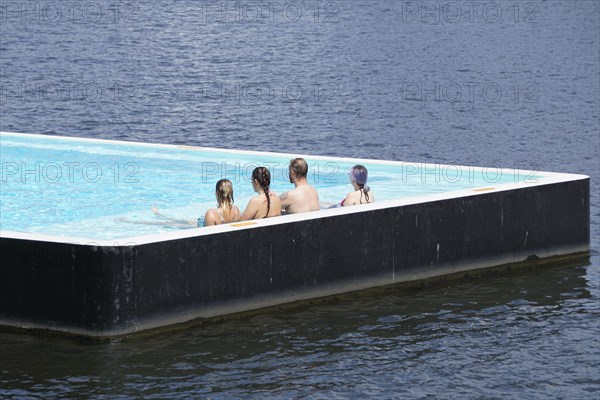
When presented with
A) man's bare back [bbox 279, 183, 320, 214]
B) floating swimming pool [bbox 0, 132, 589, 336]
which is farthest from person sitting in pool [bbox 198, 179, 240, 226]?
man's bare back [bbox 279, 183, 320, 214]

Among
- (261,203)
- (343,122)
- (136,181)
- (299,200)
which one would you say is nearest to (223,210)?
(261,203)

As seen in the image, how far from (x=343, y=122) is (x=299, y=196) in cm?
2100

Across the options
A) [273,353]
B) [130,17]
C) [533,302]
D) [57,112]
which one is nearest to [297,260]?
[273,353]

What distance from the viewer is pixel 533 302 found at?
1511 centimetres

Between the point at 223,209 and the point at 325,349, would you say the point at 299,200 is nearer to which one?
the point at 223,209

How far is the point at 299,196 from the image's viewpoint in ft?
49.1

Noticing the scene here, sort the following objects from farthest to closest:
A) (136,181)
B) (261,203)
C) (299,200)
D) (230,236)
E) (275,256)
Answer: (136,181), (299,200), (261,203), (275,256), (230,236)

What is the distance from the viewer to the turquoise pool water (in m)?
17.5

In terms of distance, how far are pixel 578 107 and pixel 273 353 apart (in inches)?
1058

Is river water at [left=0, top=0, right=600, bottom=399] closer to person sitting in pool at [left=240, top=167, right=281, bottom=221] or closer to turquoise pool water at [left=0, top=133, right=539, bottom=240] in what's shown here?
person sitting in pool at [left=240, top=167, right=281, bottom=221]

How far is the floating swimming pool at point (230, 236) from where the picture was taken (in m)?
13.2

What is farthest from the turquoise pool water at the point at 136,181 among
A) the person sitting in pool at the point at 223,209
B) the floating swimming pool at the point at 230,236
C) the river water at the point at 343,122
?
the river water at the point at 343,122

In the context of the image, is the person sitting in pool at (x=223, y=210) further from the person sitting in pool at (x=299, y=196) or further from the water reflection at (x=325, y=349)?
the water reflection at (x=325, y=349)

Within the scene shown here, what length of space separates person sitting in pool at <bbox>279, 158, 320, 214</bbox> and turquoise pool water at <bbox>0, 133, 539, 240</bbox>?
67.6 inches
